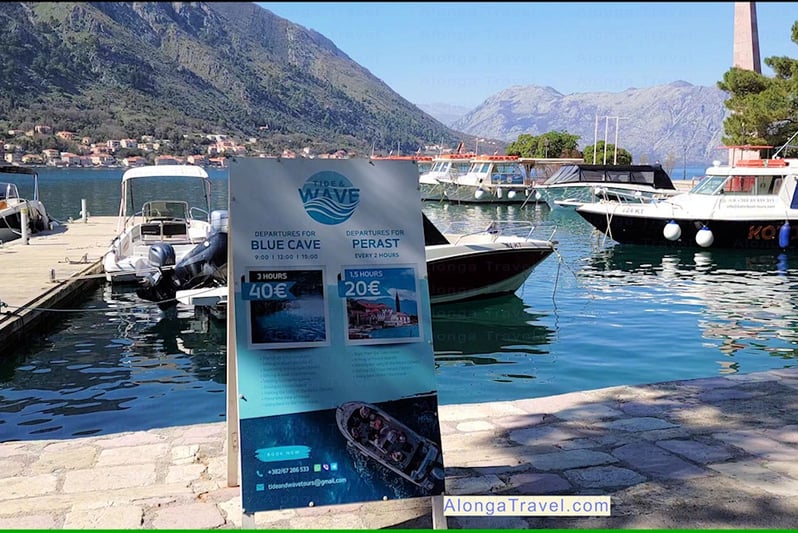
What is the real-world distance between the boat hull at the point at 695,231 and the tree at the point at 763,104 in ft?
31.4

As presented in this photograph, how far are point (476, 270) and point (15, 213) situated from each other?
14.6 metres

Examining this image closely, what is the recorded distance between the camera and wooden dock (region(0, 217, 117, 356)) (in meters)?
10.1

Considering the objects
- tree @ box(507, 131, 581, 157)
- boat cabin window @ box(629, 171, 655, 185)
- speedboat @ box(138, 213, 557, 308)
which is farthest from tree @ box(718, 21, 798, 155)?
tree @ box(507, 131, 581, 157)

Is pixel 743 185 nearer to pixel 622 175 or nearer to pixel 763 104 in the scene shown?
pixel 763 104

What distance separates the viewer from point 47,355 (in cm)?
950

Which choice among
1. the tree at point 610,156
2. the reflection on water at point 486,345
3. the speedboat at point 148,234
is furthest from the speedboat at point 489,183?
the reflection on water at point 486,345

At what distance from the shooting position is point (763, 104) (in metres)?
27.5

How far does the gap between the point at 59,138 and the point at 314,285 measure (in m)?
85.2

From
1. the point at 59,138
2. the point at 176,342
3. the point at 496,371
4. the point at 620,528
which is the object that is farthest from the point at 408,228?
the point at 59,138

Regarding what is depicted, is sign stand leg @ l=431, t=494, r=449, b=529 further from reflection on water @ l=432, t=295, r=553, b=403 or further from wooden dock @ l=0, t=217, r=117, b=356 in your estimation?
wooden dock @ l=0, t=217, r=117, b=356

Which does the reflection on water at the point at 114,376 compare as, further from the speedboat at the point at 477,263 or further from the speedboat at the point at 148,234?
the speedboat at the point at 477,263

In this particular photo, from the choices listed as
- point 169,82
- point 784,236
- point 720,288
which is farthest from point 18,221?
point 169,82

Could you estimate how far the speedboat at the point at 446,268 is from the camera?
11477 mm

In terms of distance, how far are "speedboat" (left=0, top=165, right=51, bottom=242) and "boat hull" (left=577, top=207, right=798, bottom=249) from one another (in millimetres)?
14695
